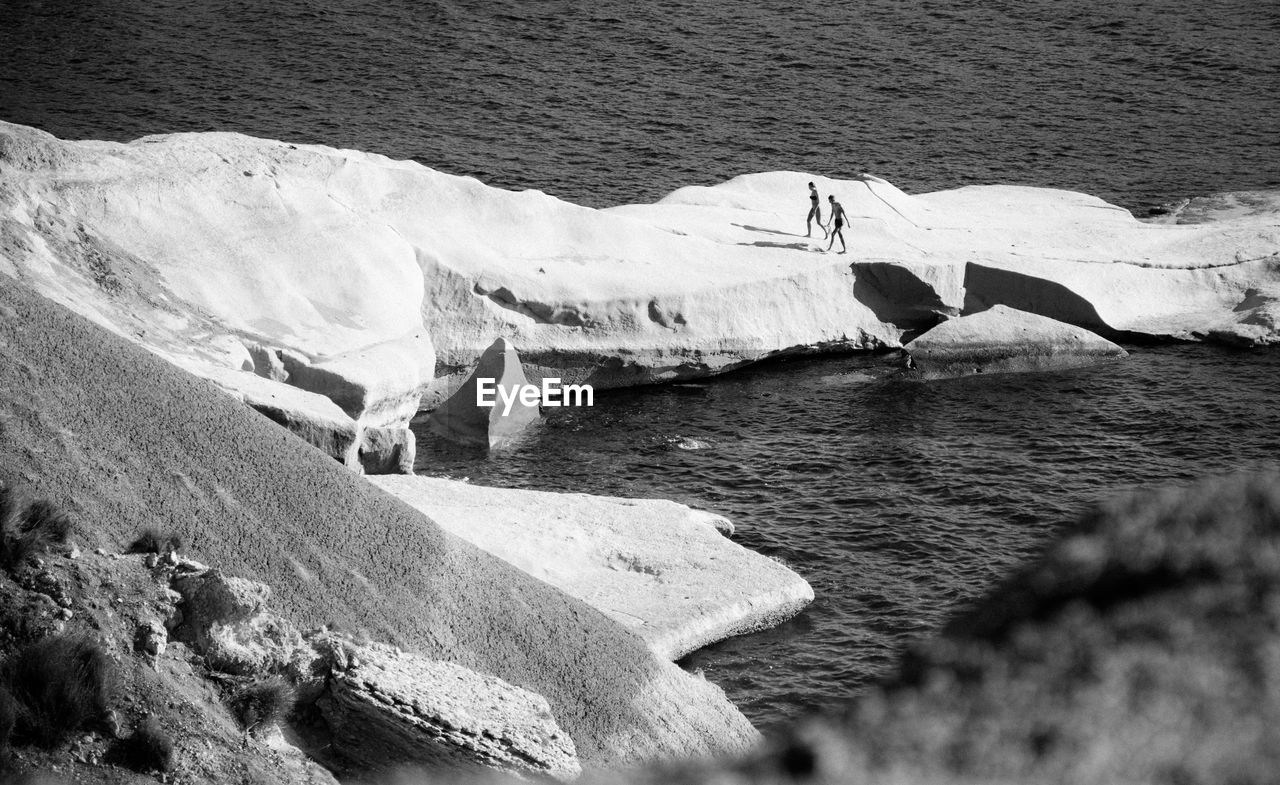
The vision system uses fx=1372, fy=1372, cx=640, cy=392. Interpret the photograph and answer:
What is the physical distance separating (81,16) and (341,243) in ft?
164

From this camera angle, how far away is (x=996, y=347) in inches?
1511

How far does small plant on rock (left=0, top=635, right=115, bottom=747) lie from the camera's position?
1302 centimetres

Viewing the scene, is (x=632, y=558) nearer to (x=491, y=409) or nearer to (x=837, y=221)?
(x=491, y=409)

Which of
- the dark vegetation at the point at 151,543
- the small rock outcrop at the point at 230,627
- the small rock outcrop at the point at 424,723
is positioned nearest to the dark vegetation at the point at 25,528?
the dark vegetation at the point at 151,543

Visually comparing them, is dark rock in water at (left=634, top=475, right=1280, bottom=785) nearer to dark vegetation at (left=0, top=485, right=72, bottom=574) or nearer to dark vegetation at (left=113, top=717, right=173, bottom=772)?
dark vegetation at (left=113, top=717, right=173, bottom=772)

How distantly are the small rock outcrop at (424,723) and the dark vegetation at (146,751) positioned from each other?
2187mm

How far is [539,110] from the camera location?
64.4 m

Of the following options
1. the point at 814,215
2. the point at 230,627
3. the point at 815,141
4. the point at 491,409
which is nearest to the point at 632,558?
the point at 491,409

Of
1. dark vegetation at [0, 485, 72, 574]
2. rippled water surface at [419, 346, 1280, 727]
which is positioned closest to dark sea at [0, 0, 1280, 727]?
rippled water surface at [419, 346, 1280, 727]

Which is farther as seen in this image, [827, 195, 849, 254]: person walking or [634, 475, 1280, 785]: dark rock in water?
[827, 195, 849, 254]: person walking

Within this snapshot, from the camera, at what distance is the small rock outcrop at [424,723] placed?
1495cm

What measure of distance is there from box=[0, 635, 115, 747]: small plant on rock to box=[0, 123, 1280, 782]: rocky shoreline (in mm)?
249

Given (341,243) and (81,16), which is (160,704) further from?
(81,16)

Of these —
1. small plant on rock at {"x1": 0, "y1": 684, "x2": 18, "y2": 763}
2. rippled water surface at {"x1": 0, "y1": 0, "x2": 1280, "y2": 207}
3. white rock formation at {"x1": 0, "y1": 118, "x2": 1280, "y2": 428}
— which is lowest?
small plant on rock at {"x1": 0, "y1": 684, "x2": 18, "y2": 763}
